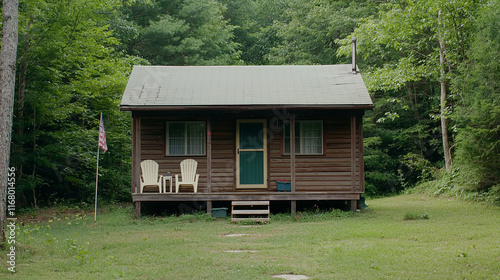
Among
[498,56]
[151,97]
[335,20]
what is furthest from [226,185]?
[335,20]

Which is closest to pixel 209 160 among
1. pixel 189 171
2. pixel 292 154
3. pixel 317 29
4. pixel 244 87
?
pixel 189 171

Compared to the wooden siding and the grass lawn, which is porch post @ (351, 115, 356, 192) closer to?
the wooden siding

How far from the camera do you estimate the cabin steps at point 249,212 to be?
40.8 feet

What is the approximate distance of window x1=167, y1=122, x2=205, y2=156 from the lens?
1429cm

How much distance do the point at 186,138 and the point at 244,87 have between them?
220cm

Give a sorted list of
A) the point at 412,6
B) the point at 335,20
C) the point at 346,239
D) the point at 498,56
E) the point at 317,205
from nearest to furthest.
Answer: the point at 346,239, the point at 498,56, the point at 317,205, the point at 412,6, the point at 335,20

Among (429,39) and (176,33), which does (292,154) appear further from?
(176,33)

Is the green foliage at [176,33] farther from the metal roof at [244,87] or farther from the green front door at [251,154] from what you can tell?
the green front door at [251,154]

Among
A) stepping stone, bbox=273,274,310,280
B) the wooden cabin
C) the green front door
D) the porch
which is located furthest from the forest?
stepping stone, bbox=273,274,310,280

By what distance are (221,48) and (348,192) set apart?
19199mm

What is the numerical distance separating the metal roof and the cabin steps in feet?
8.28

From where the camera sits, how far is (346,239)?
9375 mm

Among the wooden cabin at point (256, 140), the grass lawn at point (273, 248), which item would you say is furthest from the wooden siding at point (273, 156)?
the grass lawn at point (273, 248)

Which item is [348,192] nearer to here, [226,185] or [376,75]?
[226,185]
